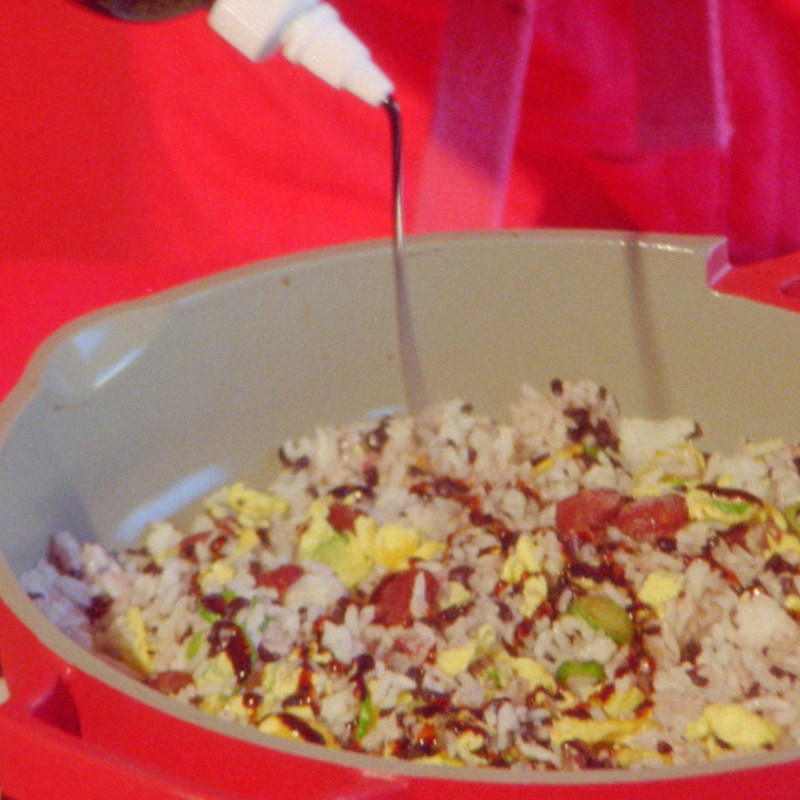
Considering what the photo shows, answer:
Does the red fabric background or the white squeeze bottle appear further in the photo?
the red fabric background

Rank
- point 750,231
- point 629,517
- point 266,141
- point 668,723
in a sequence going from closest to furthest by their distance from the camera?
point 668,723 < point 629,517 < point 750,231 < point 266,141

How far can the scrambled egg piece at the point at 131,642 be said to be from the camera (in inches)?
25.8

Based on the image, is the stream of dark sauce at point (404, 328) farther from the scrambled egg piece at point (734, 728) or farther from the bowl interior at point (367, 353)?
the scrambled egg piece at point (734, 728)

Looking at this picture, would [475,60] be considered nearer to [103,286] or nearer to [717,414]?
[717,414]

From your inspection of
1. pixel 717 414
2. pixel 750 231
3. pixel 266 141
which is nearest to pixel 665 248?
pixel 717 414

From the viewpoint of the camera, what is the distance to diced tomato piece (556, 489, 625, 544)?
2.35 feet

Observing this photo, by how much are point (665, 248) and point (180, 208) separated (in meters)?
0.59

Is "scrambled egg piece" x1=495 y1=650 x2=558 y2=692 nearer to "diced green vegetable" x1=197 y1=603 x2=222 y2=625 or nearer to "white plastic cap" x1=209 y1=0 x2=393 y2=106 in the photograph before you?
"diced green vegetable" x1=197 y1=603 x2=222 y2=625

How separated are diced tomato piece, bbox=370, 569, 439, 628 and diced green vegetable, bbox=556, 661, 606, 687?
0.09 meters

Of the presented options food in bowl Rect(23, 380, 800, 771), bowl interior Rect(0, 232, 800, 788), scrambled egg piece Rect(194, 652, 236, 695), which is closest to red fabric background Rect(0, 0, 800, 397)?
bowl interior Rect(0, 232, 800, 788)

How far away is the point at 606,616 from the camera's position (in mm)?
645

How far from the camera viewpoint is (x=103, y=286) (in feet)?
3.37

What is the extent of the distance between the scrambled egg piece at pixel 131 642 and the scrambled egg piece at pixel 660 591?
31 cm

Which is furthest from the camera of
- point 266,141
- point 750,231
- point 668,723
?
point 266,141
